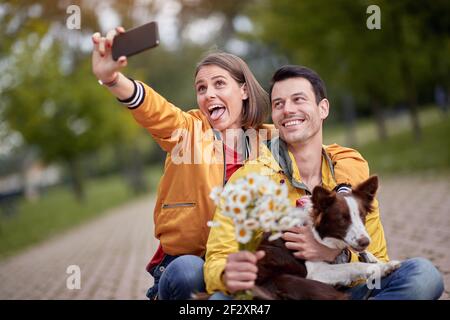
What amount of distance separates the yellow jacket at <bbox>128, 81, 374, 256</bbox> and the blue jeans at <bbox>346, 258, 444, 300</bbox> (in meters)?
0.67

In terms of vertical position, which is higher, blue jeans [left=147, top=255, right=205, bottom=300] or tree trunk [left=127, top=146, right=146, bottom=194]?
blue jeans [left=147, top=255, right=205, bottom=300]

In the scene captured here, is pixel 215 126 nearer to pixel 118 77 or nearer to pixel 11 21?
pixel 118 77

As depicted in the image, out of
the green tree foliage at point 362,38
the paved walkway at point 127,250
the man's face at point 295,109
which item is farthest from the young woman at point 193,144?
the green tree foliage at point 362,38

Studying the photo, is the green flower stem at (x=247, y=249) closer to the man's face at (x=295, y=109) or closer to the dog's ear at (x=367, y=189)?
the dog's ear at (x=367, y=189)

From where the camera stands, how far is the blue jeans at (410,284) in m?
2.60

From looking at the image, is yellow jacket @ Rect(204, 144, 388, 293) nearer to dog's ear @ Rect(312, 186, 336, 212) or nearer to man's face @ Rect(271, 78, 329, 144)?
man's face @ Rect(271, 78, 329, 144)

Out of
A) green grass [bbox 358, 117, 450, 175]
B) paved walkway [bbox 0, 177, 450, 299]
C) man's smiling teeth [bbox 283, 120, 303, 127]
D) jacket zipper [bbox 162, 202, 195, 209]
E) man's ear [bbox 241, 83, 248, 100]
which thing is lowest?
paved walkway [bbox 0, 177, 450, 299]

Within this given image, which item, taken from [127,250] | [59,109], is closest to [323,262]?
[127,250]

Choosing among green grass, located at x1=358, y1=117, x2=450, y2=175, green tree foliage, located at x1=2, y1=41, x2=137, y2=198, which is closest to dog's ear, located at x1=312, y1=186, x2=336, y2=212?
green grass, located at x1=358, y1=117, x2=450, y2=175

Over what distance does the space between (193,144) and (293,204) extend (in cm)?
72

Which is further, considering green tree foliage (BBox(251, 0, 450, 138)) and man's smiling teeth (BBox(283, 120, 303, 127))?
green tree foliage (BBox(251, 0, 450, 138))

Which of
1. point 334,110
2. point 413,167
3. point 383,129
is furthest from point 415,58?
point 334,110

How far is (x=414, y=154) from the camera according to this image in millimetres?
17234

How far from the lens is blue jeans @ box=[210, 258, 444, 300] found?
2604mm
